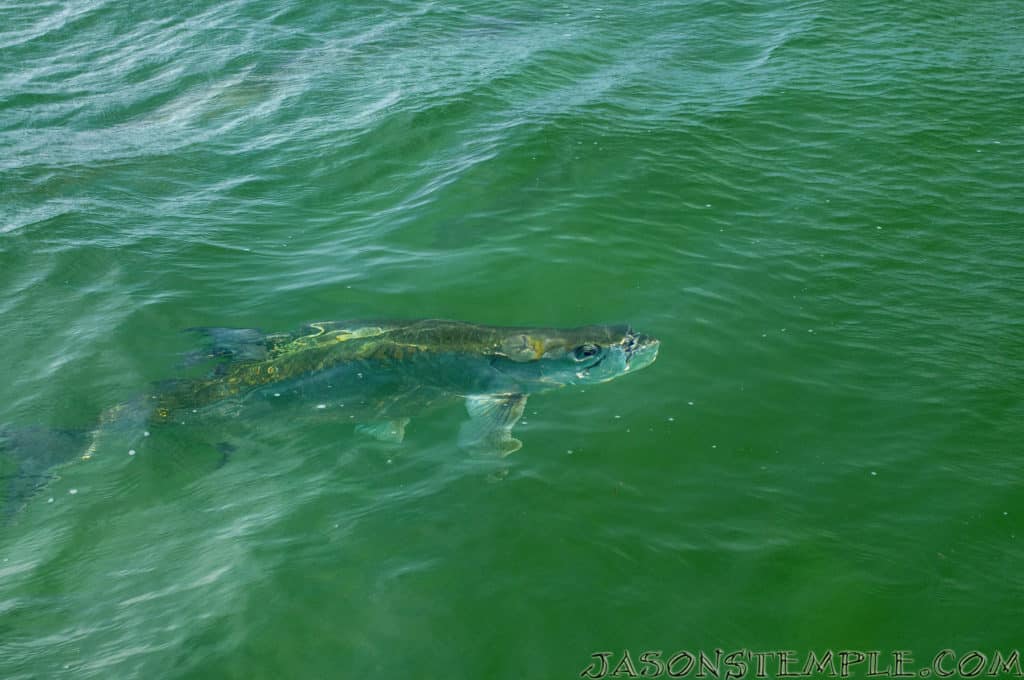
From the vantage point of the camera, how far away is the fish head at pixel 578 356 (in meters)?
7.36

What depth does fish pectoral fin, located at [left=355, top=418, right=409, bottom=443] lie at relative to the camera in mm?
7172

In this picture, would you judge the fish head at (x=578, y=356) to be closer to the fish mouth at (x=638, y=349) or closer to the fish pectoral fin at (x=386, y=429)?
the fish mouth at (x=638, y=349)

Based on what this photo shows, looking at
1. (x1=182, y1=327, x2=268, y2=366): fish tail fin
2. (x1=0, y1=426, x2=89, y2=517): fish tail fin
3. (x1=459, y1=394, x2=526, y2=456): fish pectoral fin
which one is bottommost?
(x1=459, y1=394, x2=526, y2=456): fish pectoral fin

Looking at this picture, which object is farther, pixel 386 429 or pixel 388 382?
pixel 388 382

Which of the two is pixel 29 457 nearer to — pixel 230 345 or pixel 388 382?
pixel 230 345

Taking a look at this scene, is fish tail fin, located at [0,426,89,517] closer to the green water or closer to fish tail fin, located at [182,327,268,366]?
the green water

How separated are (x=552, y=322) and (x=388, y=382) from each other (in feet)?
6.67

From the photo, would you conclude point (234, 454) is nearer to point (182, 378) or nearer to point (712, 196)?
point (182, 378)

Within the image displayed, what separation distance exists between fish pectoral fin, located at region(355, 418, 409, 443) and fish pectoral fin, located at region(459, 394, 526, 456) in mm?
502

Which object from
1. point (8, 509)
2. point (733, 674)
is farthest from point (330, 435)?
point (733, 674)

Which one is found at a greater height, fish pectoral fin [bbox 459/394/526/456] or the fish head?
the fish head

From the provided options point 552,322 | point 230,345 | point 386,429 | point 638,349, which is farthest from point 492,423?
point 230,345

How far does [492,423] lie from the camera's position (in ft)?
23.3

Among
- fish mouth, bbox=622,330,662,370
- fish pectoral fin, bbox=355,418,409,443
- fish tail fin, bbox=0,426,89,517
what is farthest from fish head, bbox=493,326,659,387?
fish tail fin, bbox=0,426,89,517
